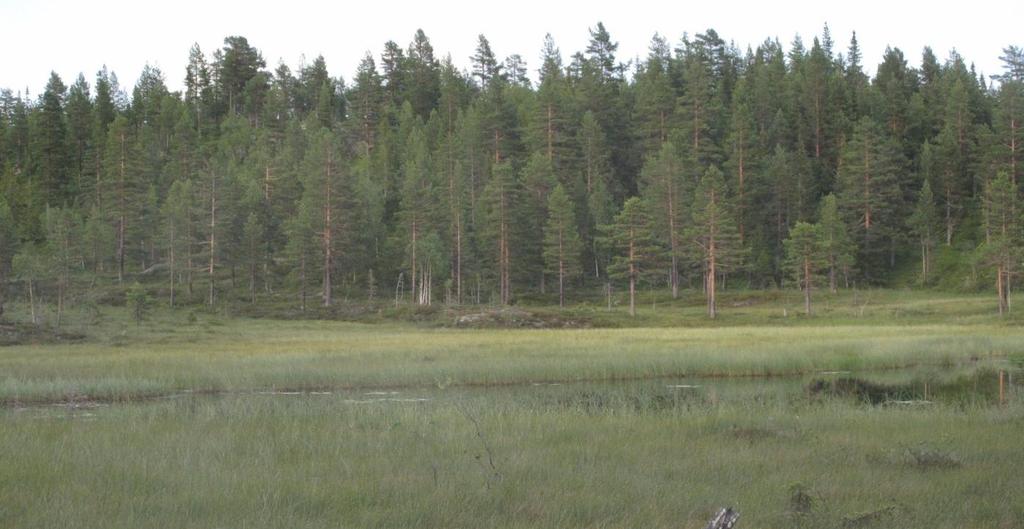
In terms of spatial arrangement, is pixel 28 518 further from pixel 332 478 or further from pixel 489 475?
pixel 489 475

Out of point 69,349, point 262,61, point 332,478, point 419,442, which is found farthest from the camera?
point 262,61

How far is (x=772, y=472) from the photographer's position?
13492 millimetres

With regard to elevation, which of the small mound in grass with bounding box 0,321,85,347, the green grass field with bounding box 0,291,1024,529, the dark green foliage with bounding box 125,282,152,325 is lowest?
the green grass field with bounding box 0,291,1024,529

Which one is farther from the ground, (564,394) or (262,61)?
(262,61)

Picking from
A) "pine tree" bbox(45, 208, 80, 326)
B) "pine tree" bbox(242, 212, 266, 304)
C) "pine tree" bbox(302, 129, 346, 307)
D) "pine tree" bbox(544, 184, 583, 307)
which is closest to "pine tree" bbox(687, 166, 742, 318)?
"pine tree" bbox(544, 184, 583, 307)

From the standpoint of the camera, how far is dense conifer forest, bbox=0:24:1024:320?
249ft

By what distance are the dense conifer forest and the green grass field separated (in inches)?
1205

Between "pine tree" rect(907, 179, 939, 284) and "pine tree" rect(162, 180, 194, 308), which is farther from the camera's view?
"pine tree" rect(907, 179, 939, 284)

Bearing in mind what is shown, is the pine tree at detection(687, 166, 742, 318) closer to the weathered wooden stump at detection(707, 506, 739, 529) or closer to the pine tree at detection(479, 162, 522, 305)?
the pine tree at detection(479, 162, 522, 305)

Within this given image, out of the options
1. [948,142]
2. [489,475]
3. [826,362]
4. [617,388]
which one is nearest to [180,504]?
[489,475]

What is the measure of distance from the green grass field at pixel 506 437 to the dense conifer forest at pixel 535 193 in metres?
30.6

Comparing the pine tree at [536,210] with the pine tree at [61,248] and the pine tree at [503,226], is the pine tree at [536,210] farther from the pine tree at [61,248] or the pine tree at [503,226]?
the pine tree at [61,248]

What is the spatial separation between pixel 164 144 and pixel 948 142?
9067cm

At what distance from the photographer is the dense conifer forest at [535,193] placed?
75.9m
